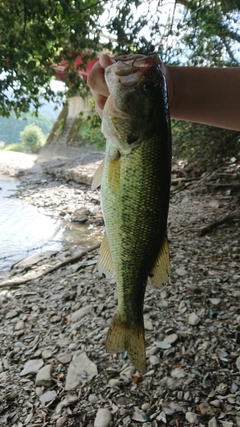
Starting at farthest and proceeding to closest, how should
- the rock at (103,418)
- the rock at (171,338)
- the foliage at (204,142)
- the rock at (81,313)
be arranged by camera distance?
the foliage at (204,142) < the rock at (81,313) < the rock at (171,338) < the rock at (103,418)

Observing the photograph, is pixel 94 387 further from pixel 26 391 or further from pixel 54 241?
pixel 54 241

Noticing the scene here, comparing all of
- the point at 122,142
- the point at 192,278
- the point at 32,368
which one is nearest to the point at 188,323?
the point at 192,278

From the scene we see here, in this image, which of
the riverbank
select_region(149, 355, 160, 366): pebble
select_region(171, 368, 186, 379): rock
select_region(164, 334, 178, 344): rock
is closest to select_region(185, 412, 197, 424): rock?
the riverbank

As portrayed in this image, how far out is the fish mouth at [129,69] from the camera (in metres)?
1.33

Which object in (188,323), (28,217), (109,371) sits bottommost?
(28,217)

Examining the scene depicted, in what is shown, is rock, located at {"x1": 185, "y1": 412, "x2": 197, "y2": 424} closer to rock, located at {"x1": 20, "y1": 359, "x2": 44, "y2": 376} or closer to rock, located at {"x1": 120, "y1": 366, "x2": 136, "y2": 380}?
rock, located at {"x1": 120, "y1": 366, "x2": 136, "y2": 380}

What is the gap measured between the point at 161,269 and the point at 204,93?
78 cm

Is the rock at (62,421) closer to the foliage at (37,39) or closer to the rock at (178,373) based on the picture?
the rock at (178,373)

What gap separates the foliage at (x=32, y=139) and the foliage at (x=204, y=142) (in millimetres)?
→ 15331

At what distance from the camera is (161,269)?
1.58 metres

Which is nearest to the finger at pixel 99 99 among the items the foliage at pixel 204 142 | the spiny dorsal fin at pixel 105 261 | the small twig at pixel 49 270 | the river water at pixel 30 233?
the spiny dorsal fin at pixel 105 261

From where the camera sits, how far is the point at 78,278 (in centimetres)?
438

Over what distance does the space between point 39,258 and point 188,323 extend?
3223 mm

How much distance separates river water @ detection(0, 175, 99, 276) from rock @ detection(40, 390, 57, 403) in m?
3.18
